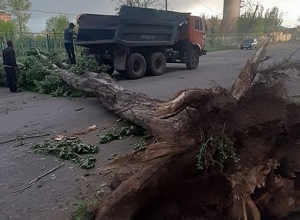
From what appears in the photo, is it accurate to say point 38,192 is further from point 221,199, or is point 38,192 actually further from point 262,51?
point 262,51

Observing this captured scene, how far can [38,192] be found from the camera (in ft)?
11.8

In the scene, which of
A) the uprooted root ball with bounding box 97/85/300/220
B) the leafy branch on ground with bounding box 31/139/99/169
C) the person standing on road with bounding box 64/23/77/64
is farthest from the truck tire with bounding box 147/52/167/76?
the uprooted root ball with bounding box 97/85/300/220

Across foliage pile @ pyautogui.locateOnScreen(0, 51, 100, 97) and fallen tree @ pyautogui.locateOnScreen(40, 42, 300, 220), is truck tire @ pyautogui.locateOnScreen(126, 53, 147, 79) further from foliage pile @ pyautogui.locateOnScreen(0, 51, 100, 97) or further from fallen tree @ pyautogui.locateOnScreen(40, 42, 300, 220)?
fallen tree @ pyautogui.locateOnScreen(40, 42, 300, 220)

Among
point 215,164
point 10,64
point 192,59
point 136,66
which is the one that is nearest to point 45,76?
point 10,64

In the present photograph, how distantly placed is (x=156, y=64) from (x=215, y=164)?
1140cm

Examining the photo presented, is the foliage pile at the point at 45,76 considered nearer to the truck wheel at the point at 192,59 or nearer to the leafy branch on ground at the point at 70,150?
the leafy branch on ground at the point at 70,150

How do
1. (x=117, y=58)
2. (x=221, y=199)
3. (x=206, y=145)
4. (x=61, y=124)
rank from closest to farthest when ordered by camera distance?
(x=206, y=145) < (x=221, y=199) < (x=61, y=124) < (x=117, y=58)

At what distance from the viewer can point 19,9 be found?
39250 millimetres

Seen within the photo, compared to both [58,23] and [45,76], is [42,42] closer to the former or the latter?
[45,76]

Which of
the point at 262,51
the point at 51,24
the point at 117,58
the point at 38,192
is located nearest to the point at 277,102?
the point at 262,51

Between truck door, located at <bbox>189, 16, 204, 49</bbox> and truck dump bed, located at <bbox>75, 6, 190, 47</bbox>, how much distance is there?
1.78 m

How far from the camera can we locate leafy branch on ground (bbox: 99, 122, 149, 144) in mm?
5311

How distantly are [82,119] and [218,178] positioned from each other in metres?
4.45

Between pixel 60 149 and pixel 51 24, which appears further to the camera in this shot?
pixel 51 24
